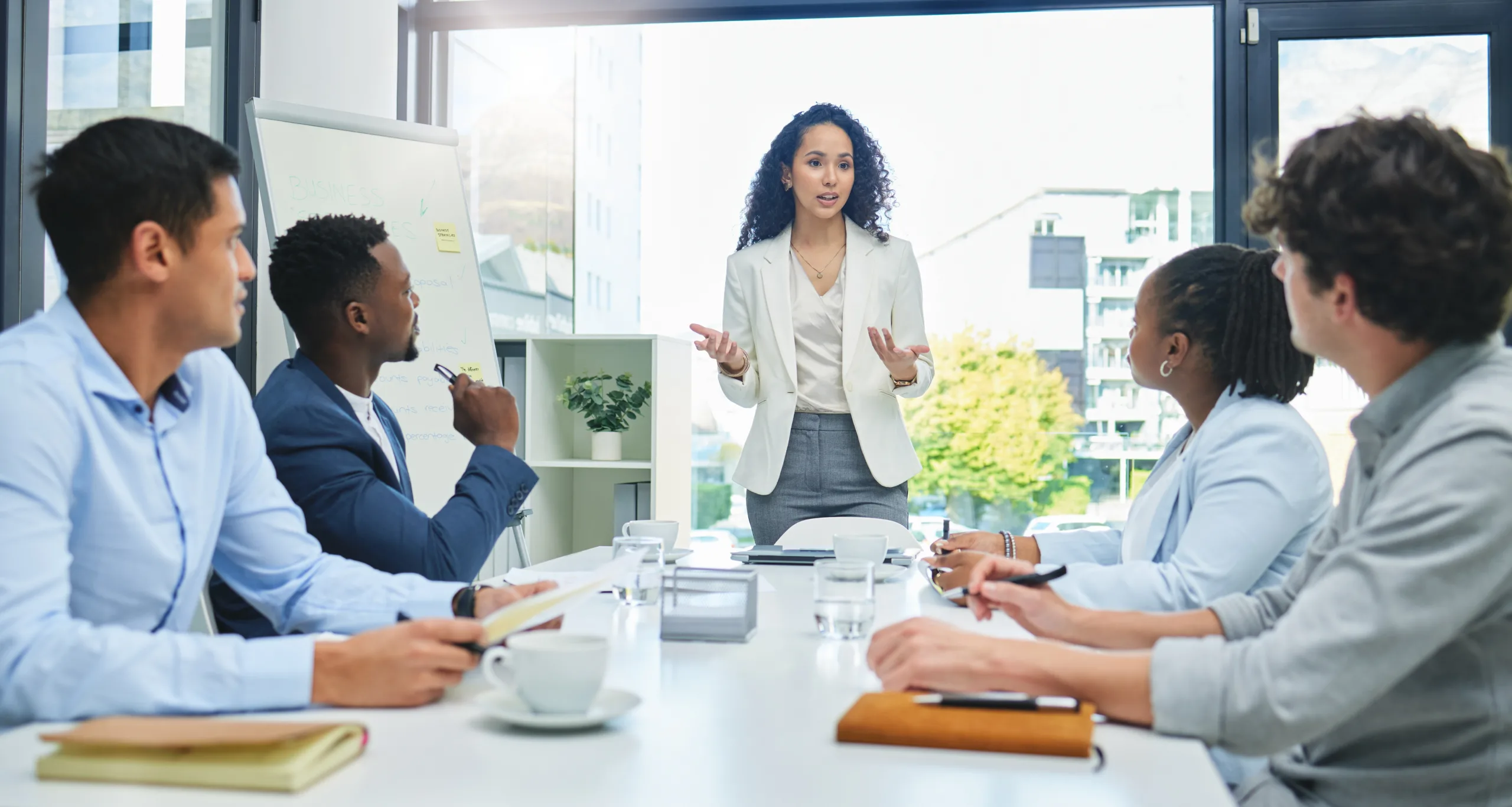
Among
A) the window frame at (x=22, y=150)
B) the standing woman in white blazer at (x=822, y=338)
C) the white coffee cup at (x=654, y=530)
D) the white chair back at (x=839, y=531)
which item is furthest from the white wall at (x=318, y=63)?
the white coffee cup at (x=654, y=530)

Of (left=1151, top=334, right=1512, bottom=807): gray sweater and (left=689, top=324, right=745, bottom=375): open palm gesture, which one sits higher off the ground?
(left=689, top=324, right=745, bottom=375): open palm gesture

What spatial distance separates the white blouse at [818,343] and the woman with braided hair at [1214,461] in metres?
1.19

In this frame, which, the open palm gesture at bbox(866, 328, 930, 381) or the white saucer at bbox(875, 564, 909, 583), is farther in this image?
the open palm gesture at bbox(866, 328, 930, 381)

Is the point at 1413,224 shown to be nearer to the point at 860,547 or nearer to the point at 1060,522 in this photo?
the point at 860,547

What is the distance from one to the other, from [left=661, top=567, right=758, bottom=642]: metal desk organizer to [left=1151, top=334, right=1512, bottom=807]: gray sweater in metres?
0.56

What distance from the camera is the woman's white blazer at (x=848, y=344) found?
312cm

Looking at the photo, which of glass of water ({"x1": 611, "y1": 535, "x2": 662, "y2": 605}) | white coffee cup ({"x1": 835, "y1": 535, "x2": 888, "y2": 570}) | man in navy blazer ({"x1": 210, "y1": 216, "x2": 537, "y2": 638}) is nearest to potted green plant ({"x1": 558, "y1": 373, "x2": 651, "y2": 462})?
man in navy blazer ({"x1": 210, "y1": 216, "x2": 537, "y2": 638})

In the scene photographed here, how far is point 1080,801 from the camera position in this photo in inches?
33.0

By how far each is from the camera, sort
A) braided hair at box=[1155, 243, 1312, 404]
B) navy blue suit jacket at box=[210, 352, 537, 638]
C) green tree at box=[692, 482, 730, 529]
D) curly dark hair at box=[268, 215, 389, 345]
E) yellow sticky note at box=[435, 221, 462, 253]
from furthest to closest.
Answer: green tree at box=[692, 482, 730, 529]
yellow sticky note at box=[435, 221, 462, 253]
curly dark hair at box=[268, 215, 389, 345]
navy blue suit jacket at box=[210, 352, 537, 638]
braided hair at box=[1155, 243, 1312, 404]

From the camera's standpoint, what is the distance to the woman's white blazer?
312cm

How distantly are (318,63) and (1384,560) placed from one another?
3.89 metres

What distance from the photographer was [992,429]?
14.4ft

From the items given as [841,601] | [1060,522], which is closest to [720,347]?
[841,601]

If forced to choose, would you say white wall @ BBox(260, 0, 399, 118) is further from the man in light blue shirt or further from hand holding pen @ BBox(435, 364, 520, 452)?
the man in light blue shirt
